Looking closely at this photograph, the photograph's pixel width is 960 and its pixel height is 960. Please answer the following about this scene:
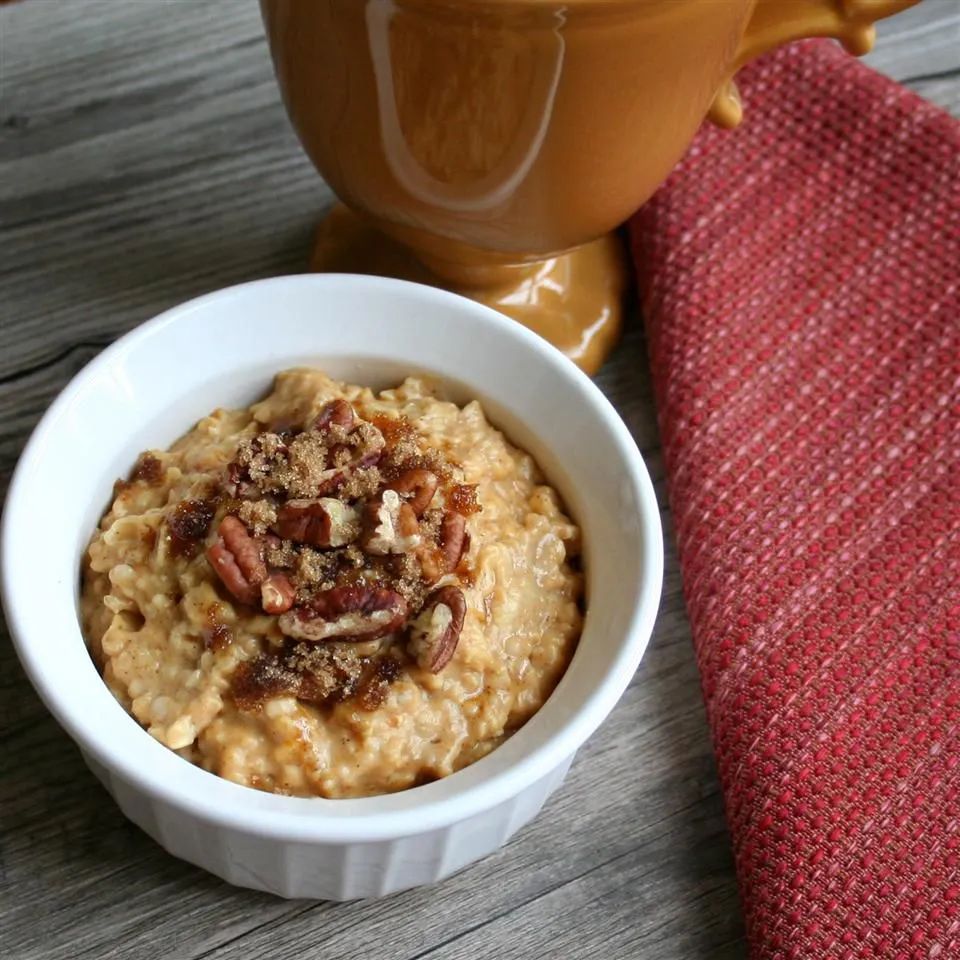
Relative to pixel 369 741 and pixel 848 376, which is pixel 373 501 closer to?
pixel 369 741

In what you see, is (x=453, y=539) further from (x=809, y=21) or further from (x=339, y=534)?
(x=809, y=21)

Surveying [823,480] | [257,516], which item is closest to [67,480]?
[257,516]

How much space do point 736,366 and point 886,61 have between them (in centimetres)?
69

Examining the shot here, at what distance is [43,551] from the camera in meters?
1.13

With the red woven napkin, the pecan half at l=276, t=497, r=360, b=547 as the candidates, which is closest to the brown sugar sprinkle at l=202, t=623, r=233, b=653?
the pecan half at l=276, t=497, r=360, b=547

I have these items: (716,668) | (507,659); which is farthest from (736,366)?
(507,659)

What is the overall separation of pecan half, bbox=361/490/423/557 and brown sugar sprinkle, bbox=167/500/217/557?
150 mm

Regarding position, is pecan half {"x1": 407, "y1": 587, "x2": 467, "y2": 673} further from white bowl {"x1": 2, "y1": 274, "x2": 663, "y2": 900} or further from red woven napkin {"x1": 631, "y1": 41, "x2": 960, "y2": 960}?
red woven napkin {"x1": 631, "y1": 41, "x2": 960, "y2": 960}

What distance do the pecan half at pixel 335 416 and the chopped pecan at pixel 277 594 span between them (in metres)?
0.18

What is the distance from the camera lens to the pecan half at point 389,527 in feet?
3.67

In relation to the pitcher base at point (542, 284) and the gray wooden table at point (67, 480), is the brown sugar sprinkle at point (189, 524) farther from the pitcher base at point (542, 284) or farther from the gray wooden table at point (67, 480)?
the pitcher base at point (542, 284)

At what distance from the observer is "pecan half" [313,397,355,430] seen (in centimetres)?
122

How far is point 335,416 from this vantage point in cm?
123

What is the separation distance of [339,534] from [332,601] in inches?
3.0
